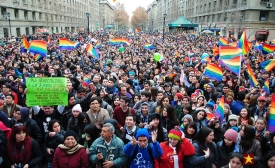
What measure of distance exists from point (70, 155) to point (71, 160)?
75 mm

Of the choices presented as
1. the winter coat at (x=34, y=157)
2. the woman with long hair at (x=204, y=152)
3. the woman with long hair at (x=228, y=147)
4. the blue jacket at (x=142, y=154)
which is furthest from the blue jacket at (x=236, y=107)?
the winter coat at (x=34, y=157)

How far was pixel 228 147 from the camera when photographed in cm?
402

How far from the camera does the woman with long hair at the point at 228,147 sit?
3916 mm

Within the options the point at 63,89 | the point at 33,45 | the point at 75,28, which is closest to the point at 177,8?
the point at 75,28

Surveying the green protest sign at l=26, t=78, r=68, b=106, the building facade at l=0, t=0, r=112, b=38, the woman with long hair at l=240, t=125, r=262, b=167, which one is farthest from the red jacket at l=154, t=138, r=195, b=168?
the building facade at l=0, t=0, r=112, b=38

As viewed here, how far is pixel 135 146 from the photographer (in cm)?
359

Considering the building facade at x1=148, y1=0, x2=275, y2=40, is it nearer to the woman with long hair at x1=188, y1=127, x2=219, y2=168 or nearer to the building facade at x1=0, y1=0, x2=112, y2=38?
the building facade at x1=0, y1=0, x2=112, y2=38

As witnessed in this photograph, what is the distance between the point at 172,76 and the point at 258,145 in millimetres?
6095

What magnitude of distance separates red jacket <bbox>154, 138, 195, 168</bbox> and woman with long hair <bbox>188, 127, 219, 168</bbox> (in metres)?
0.13

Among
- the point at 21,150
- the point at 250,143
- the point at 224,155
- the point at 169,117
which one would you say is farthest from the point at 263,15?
the point at 21,150

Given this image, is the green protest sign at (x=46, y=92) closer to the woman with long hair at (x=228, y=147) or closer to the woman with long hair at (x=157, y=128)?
the woman with long hair at (x=157, y=128)

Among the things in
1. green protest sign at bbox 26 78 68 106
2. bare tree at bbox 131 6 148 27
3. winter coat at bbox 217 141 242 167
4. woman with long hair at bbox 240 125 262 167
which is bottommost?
winter coat at bbox 217 141 242 167

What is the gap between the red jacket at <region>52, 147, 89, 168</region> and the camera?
140 inches

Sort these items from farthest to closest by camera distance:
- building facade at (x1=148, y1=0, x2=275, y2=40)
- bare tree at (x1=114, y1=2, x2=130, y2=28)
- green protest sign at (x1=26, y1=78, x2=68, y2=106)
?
bare tree at (x1=114, y1=2, x2=130, y2=28)
building facade at (x1=148, y1=0, x2=275, y2=40)
green protest sign at (x1=26, y1=78, x2=68, y2=106)
